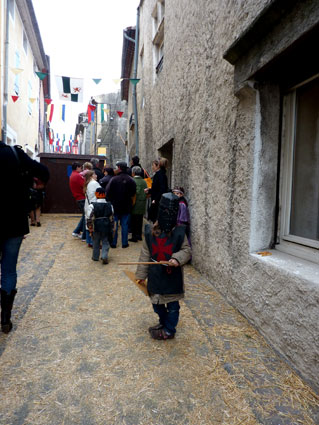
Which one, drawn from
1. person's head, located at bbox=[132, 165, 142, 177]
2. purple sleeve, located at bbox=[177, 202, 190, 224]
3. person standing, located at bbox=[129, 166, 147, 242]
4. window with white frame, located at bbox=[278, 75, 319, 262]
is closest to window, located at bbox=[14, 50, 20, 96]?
person's head, located at bbox=[132, 165, 142, 177]

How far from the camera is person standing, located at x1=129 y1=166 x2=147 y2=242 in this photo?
261 inches

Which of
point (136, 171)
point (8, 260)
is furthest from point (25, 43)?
point (8, 260)

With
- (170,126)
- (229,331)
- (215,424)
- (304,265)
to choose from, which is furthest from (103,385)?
(170,126)

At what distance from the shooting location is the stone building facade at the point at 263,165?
7.49 feet

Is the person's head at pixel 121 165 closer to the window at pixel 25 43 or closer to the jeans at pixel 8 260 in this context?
the jeans at pixel 8 260

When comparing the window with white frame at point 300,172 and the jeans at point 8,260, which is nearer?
the window with white frame at point 300,172

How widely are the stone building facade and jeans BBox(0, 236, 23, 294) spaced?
223 cm

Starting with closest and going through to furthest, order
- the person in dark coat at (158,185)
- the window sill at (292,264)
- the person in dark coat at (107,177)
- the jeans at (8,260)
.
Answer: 1. the window sill at (292,264)
2. the jeans at (8,260)
3. the person in dark coat at (158,185)
4. the person in dark coat at (107,177)

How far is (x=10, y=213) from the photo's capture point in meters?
2.65

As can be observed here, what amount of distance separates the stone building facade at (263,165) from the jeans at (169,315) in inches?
31.1

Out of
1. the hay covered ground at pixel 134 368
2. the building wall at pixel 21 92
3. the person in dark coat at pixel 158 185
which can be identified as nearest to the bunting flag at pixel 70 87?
the building wall at pixel 21 92

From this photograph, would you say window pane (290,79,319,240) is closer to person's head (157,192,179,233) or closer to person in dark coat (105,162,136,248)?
person's head (157,192,179,233)

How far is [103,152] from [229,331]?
26332mm

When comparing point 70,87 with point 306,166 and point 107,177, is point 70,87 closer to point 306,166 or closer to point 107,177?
point 107,177
